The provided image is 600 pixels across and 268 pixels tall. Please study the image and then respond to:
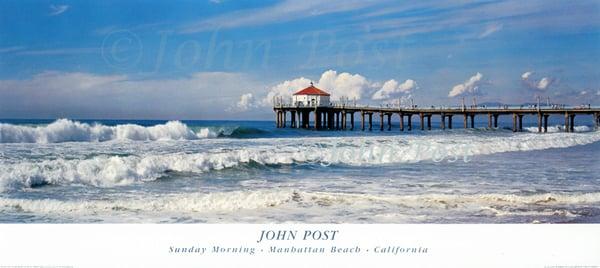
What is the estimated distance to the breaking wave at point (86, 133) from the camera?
9.27m

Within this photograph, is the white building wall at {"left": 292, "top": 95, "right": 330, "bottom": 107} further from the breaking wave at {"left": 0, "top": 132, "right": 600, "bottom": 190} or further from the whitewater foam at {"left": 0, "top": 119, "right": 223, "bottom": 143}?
the breaking wave at {"left": 0, "top": 132, "right": 600, "bottom": 190}

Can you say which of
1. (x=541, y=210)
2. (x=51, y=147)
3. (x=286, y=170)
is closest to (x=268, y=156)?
(x=286, y=170)

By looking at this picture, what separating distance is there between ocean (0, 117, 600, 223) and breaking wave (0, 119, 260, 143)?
0.10 feet

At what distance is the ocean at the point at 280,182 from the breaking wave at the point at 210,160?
0.02 meters

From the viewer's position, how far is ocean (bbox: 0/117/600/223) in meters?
5.62
